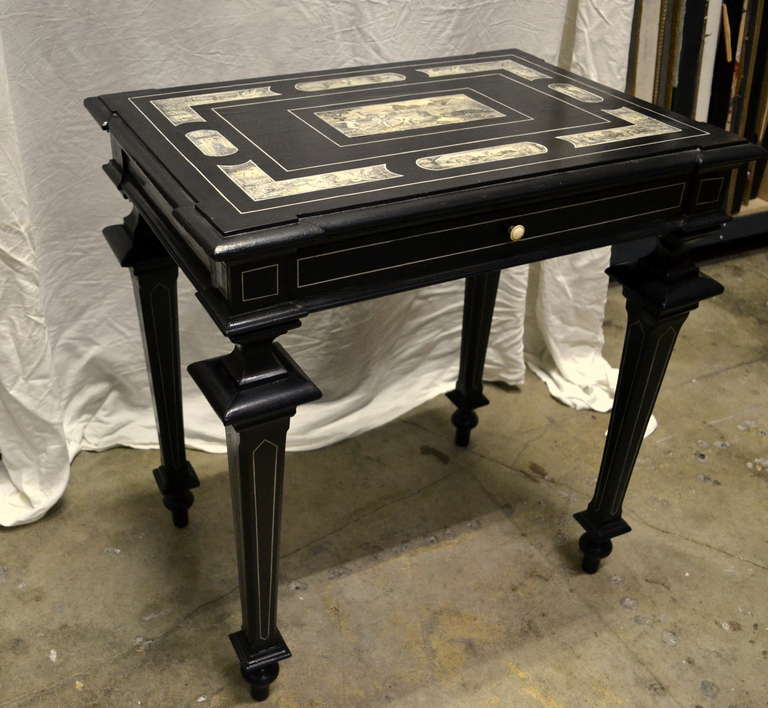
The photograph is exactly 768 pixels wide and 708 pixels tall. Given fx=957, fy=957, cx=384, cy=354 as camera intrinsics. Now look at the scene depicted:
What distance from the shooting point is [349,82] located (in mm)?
1651

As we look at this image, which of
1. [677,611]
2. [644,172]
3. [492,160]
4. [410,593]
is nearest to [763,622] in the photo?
[677,611]

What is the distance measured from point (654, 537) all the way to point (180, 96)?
1260mm

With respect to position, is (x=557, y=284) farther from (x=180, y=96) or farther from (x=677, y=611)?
(x=180, y=96)

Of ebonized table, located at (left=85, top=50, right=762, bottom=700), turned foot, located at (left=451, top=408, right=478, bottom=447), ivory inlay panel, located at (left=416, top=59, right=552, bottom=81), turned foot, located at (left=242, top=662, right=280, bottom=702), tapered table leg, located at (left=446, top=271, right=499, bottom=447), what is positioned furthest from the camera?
turned foot, located at (left=451, top=408, right=478, bottom=447)

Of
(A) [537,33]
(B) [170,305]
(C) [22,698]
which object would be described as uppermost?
(A) [537,33]

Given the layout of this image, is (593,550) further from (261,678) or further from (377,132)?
(377,132)

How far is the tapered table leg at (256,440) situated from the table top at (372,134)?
199 millimetres

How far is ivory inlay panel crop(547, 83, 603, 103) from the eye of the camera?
161 centimetres

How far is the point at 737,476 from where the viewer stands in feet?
7.00

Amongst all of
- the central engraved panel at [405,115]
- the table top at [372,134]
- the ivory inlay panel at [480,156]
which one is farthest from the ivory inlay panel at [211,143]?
the ivory inlay panel at [480,156]

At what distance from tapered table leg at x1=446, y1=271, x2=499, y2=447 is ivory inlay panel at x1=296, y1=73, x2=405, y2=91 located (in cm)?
47

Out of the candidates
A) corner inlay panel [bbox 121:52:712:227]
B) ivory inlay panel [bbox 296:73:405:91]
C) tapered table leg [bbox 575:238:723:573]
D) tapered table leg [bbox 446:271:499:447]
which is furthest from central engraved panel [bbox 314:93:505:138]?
tapered table leg [bbox 446:271:499:447]

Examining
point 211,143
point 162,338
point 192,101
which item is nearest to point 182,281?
point 162,338

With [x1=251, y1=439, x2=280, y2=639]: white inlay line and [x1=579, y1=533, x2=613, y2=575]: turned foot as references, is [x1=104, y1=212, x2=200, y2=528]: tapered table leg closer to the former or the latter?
[x1=251, y1=439, x2=280, y2=639]: white inlay line
